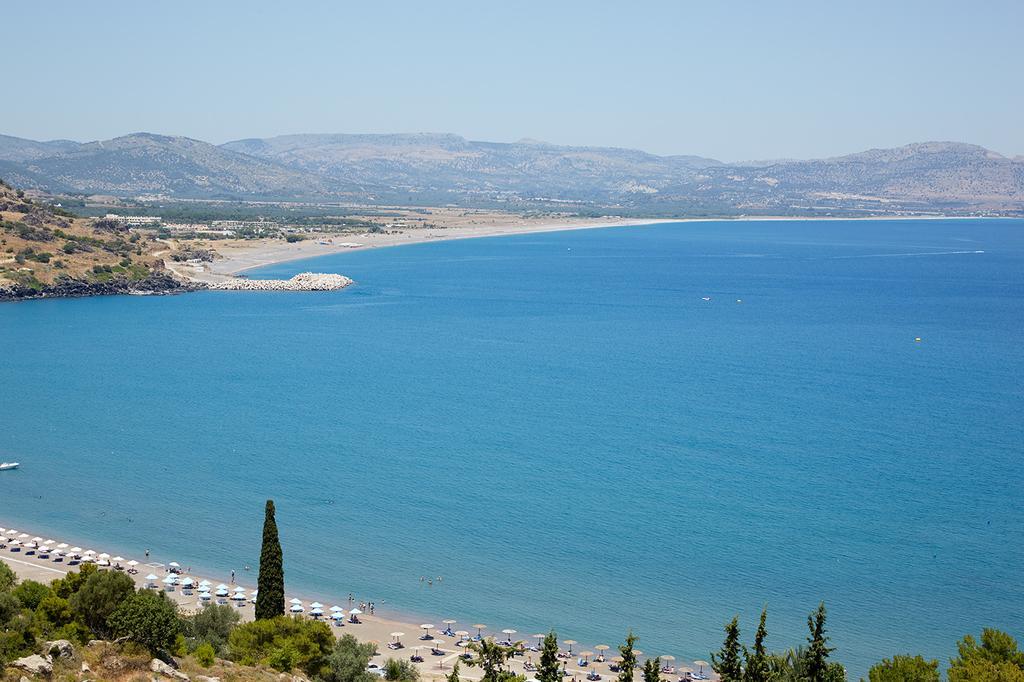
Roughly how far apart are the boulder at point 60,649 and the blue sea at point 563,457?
13743mm

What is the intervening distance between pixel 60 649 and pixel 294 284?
311 feet

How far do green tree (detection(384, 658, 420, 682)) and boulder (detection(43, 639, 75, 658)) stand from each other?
771 cm

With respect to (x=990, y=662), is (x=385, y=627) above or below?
below

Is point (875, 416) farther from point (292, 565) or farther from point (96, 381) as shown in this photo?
point (96, 381)

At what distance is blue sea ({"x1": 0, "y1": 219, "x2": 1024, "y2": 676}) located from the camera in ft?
112

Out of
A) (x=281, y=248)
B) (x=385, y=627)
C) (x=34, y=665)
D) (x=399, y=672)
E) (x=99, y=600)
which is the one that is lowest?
(x=385, y=627)

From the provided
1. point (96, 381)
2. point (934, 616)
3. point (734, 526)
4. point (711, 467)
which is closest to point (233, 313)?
point (96, 381)

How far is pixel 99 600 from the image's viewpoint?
22.8 m

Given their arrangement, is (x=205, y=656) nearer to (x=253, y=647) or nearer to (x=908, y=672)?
(x=253, y=647)

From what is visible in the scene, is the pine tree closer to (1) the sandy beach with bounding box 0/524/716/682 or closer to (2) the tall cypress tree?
(1) the sandy beach with bounding box 0/524/716/682

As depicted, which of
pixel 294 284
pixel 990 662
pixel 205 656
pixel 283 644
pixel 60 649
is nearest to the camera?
pixel 60 649

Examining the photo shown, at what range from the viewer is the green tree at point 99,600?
22.7 metres

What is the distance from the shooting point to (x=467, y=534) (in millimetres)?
38844

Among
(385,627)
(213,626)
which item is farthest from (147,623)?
(385,627)
